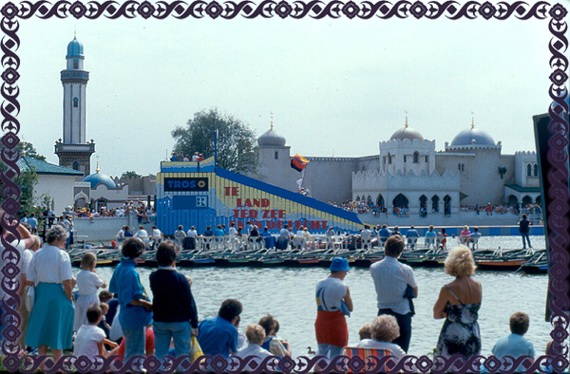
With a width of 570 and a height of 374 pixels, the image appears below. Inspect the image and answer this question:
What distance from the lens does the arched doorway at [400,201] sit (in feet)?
213

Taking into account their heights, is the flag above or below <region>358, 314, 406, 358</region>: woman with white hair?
above

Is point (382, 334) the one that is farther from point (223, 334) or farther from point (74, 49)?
point (74, 49)

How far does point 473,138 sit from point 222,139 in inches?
1041

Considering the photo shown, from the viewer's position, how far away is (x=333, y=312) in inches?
296

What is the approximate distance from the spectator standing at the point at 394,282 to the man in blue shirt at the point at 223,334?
4.54ft

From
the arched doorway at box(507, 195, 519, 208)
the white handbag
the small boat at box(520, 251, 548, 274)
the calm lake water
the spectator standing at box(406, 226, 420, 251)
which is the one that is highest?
the arched doorway at box(507, 195, 519, 208)

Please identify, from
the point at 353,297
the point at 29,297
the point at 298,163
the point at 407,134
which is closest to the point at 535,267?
the point at 353,297

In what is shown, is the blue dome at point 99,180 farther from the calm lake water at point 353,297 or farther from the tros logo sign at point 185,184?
the calm lake water at point 353,297

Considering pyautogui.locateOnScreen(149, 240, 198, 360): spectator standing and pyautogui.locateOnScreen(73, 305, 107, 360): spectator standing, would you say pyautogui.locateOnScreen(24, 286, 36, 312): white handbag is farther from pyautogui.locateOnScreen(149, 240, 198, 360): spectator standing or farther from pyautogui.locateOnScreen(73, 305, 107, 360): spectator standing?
pyautogui.locateOnScreen(149, 240, 198, 360): spectator standing

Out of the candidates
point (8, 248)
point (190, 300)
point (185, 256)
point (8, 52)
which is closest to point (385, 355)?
point (190, 300)

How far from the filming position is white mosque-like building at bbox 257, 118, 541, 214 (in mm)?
64938

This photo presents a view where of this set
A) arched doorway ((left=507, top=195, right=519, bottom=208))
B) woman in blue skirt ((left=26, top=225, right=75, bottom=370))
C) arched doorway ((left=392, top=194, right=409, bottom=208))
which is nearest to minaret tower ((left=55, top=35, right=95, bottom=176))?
arched doorway ((left=392, top=194, right=409, bottom=208))

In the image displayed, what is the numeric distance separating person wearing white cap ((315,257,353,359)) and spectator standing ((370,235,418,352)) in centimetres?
29

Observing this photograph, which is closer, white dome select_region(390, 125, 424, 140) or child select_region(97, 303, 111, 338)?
child select_region(97, 303, 111, 338)
